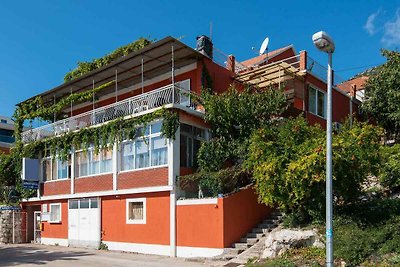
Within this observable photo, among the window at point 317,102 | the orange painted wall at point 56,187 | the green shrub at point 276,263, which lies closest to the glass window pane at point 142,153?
the orange painted wall at point 56,187

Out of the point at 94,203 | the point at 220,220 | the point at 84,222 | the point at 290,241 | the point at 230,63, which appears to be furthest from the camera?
the point at 230,63

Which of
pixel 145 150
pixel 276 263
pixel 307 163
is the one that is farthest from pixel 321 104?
pixel 276 263

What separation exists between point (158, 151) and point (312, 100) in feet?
35.1

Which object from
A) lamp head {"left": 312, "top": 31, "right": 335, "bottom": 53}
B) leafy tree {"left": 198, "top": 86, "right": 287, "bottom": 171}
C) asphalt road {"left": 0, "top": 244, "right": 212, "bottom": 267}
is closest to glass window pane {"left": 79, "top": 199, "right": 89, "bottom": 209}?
asphalt road {"left": 0, "top": 244, "right": 212, "bottom": 267}

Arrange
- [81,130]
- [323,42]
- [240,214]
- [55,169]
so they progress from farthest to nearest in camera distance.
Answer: [55,169] → [81,130] → [240,214] → [323,42]

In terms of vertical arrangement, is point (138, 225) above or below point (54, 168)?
below

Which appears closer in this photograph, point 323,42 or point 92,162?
point 323,42

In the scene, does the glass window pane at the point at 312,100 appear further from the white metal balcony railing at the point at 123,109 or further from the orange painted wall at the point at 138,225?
the orange painted wall at the point at 138,225

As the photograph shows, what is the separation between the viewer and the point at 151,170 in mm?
19344

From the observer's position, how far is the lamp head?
10148 millimetres

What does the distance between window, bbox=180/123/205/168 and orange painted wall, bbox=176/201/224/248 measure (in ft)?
8.13

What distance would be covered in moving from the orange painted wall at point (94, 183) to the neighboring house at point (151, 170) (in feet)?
0.16

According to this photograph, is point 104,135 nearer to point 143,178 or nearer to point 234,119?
point 143,178

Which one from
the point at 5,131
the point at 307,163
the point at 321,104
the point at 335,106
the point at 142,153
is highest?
the point at 5,131
